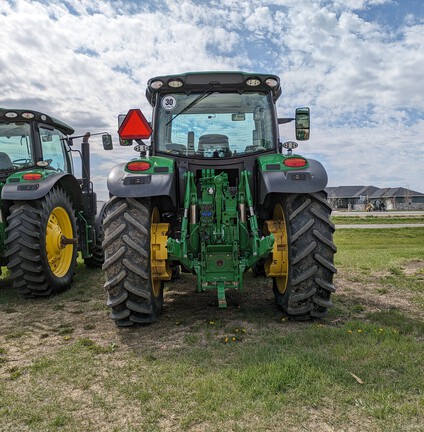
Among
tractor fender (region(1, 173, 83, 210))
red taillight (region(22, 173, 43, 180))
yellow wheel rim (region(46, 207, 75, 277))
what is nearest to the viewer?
tractor fender (region(1, 173, 83, 210))

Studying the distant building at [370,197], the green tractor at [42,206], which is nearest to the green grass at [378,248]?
the green tractor at [42,206]

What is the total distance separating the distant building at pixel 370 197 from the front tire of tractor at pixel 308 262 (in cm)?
6123

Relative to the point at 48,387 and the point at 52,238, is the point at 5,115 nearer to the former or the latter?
the point at 52,238

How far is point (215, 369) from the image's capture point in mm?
3150

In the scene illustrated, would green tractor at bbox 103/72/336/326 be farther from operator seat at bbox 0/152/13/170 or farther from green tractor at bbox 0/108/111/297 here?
operator seat at bbox 0/152/13/170

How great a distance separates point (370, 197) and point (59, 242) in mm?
70750

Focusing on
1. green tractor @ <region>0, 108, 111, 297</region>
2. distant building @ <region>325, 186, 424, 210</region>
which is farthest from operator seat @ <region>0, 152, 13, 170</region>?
distant building @ <region>325, 186, 424, 210</region>

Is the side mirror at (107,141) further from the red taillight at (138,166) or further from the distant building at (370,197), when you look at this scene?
the distant building at (370,197)

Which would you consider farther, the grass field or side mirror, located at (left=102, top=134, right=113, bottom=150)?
side mirror, located at (left=102, top=134, right=113, bottom=150)

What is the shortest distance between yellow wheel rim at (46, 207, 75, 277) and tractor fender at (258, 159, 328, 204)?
3.35m

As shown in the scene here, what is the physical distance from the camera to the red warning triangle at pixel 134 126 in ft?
15.0

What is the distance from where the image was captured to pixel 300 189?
434cm

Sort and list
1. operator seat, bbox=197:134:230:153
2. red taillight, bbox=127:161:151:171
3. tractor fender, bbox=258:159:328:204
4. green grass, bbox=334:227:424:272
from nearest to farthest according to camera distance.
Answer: tractor fender, bbox=258:159:328:204
red taillight, bbox=127:161:151:171
operator seat, bbox=197:134:230:153
green grass, bbox=334:227:424:272

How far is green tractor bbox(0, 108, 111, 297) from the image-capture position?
18.5 feet
